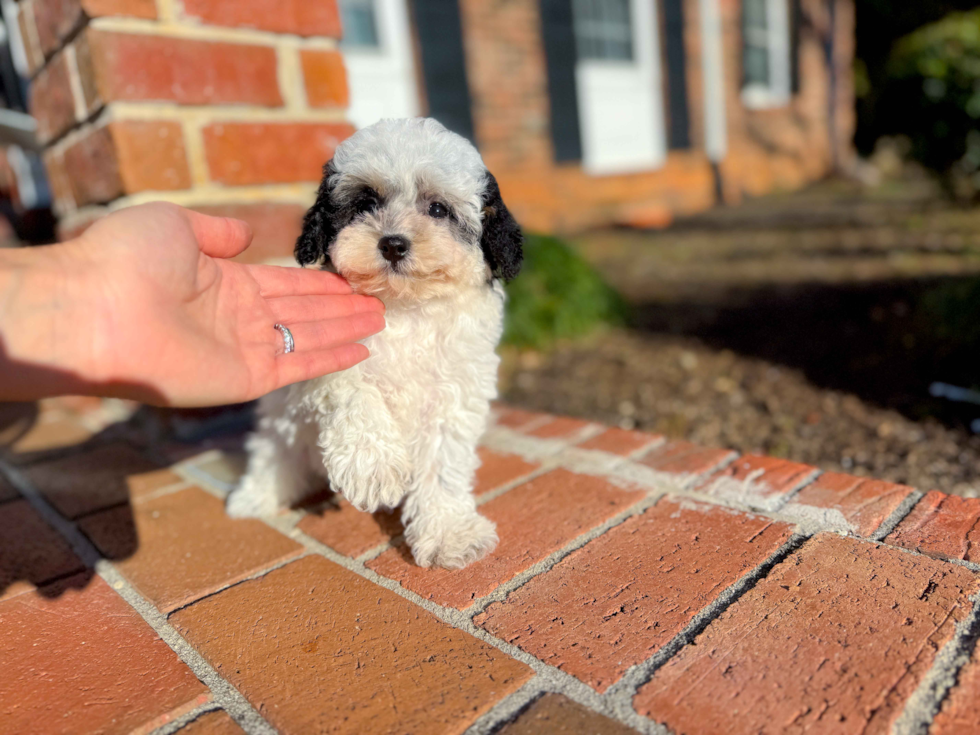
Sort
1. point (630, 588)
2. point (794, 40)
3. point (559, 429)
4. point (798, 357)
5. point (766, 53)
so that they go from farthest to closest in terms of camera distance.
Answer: point (794, 40) → point (766, 53) → point (798, 357) → point (559, 429) → point (630, 588)

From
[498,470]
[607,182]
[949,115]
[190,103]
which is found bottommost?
[498,470]

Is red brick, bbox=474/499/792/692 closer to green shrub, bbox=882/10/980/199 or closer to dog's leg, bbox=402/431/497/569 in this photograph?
dog's leg, bbox=402/431/497/569

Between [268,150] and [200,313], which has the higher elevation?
[268,150]

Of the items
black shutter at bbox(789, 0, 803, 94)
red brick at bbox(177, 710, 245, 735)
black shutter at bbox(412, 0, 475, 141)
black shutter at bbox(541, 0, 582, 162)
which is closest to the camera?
red brick at bbox(177, 710, 245, 735)

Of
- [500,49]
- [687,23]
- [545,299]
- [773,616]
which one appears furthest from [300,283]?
[687,23]

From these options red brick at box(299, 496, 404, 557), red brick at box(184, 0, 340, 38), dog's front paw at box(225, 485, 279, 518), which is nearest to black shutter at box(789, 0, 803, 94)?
red brick at box(184, 0, 340, 38)

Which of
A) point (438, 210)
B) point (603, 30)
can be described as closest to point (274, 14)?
point (438, 210)

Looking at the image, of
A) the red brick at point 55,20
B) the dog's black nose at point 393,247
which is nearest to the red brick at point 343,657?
the dog's black nose at point 393,247

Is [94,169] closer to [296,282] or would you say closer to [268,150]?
[268,150]
